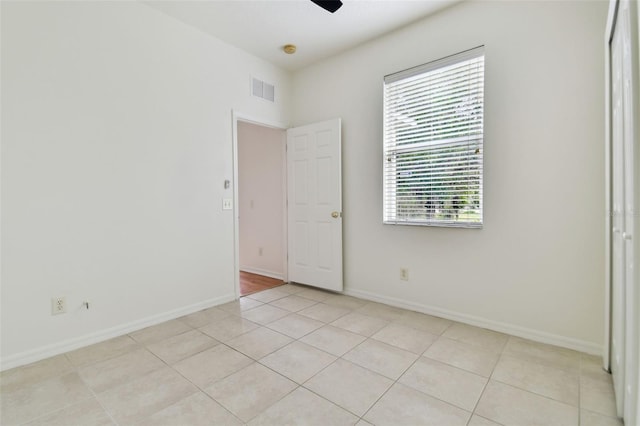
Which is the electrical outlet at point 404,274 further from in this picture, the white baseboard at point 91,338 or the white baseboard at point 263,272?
the white baseboard at point 91,338

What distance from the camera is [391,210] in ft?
10.6

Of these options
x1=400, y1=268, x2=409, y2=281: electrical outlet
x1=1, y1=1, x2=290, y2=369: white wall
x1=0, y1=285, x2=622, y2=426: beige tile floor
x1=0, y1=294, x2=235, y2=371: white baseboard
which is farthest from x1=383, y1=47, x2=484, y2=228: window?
x1=0, y1=294, x2=235, y2=371: white baseboard

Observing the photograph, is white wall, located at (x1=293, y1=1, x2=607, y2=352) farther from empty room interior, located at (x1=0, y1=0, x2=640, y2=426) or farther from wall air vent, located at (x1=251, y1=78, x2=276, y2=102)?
wall air vent, located at (x1=251, y1=78, x2=276, y2=102)

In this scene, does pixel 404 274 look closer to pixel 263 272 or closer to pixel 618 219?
pixel 618 219

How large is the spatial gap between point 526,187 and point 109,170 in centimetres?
338

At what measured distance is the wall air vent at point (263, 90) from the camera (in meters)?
3.69

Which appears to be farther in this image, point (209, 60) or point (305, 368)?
point (209, 60)

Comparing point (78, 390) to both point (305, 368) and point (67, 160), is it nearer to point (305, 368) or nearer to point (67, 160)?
point (305, 368)

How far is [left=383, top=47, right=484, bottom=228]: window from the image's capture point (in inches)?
105

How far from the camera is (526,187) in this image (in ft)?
8.00

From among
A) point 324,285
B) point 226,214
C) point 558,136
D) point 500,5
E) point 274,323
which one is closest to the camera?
point 558,136

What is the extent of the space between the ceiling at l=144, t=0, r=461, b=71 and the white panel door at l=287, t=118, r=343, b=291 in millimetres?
886

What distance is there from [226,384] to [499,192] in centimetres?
249

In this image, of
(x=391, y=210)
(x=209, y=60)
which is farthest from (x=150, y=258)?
(x=391, y=210)
